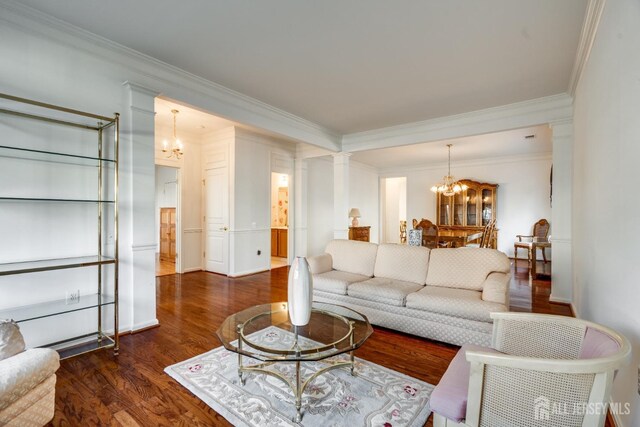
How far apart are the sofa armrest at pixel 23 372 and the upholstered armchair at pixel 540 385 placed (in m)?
1.85

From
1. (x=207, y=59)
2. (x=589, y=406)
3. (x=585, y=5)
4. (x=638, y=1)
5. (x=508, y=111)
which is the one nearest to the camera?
(x=589, y=406)

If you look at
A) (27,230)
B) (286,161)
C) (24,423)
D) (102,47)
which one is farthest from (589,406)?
(286,161)

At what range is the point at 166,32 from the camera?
2.53 metres

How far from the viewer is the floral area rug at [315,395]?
1721 mm

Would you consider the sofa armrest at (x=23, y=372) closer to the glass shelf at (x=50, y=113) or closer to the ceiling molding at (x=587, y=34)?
the glass shelf at (x=50, y=113)

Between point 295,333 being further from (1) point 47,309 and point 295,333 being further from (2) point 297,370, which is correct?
(1) point 47,309

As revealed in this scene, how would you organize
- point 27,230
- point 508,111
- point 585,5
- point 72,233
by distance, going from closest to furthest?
1. point 585,5
2. point 27,230
3. point 72,233
4. point 508,111

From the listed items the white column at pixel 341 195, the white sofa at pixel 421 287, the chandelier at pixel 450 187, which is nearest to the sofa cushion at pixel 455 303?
the white sofa at pixel 421 287

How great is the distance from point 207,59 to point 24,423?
2999 millimetres

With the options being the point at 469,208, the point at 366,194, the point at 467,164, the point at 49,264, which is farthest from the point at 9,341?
the point at 467,164

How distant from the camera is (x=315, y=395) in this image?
193cm

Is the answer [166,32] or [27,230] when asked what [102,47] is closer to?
[166,32]

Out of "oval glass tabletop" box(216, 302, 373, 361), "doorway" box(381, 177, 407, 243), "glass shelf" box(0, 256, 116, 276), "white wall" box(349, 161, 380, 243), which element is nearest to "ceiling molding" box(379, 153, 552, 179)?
"white wall" box(349, 161, 380, 243)

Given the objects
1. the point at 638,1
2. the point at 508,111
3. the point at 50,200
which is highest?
the point at 508,111
